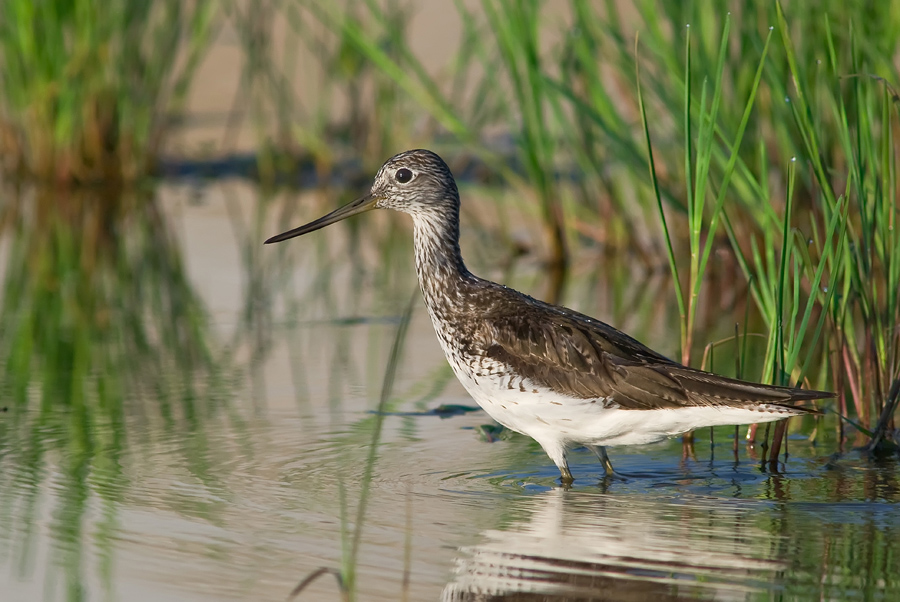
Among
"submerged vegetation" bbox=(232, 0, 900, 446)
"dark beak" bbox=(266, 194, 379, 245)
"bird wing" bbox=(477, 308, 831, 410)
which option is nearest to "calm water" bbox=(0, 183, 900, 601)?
"bird wing" bbox=(477, 308, 831, 410)

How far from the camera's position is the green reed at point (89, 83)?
1208cm

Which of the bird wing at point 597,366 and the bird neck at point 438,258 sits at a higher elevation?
the bird neck at point 438,258

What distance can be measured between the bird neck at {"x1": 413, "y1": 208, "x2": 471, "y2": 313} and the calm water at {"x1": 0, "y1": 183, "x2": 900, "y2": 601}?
2.22 ft

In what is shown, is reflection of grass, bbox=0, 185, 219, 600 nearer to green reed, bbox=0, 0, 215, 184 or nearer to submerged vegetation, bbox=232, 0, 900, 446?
green reed, bbox=0, 0, 215, 184

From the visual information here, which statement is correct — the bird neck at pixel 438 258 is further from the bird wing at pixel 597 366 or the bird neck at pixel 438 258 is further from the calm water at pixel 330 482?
the calm water at pixel 330 482

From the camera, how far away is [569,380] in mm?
5590

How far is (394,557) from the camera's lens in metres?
4.52

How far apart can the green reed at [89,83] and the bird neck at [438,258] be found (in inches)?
267

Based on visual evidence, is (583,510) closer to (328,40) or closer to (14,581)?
(14,581)

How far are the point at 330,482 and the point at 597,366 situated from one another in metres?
1.17

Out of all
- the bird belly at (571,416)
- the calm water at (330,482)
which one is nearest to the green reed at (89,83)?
the calm water at (330,482)

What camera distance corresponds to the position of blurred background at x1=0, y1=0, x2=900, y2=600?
457 centimetres

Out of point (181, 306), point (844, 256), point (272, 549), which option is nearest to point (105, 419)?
point (272, 549)

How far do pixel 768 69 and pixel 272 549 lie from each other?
337cm
